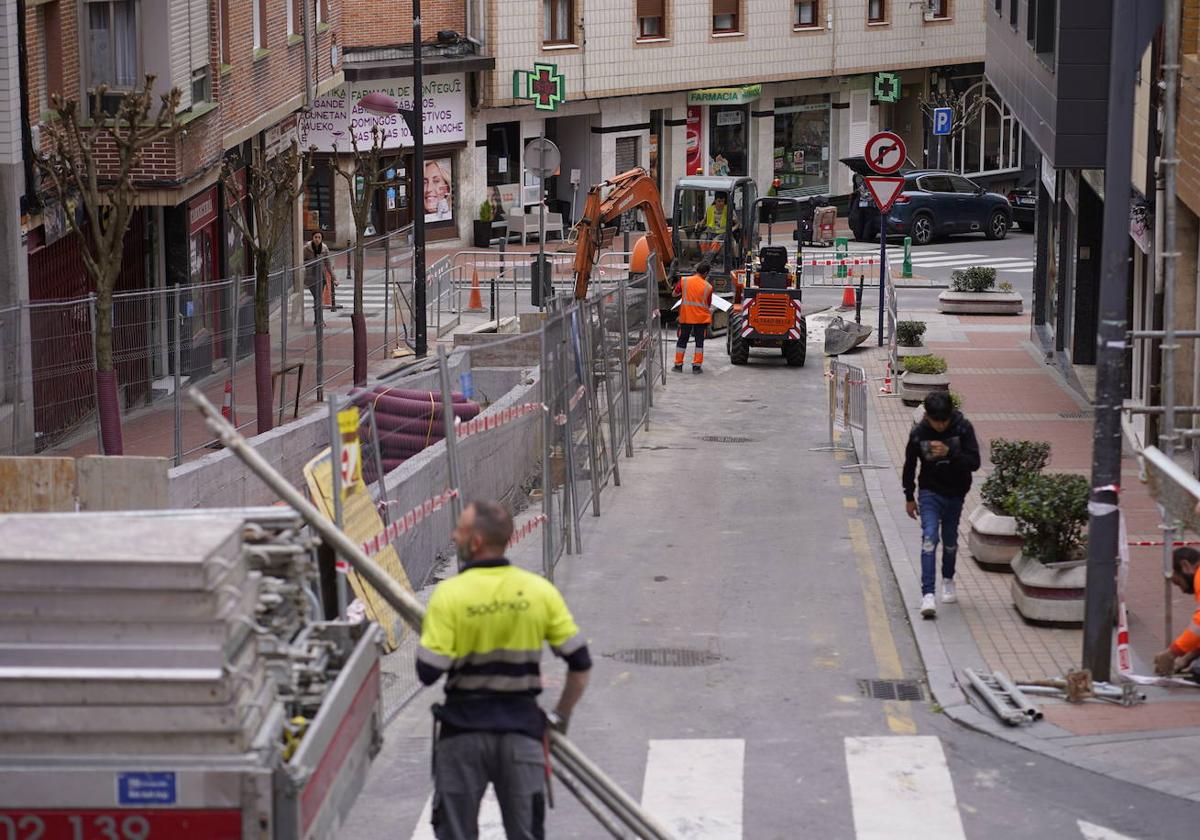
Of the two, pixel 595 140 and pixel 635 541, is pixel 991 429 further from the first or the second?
pixel 595 140

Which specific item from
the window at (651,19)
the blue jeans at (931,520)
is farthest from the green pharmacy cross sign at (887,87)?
the blue jeans at (931,520)

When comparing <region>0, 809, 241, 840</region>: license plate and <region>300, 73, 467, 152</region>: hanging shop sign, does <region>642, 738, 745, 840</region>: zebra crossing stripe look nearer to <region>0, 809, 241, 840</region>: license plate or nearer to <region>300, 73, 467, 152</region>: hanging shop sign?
<region>0, 809, 241, 840</region>: license plate

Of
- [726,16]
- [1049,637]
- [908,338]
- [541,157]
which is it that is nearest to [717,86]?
[726,16]

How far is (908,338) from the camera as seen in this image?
84.4ft

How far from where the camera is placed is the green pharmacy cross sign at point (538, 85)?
153ft

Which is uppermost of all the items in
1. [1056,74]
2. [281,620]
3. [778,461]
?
[1056,74]

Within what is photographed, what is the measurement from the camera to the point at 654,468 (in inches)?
759

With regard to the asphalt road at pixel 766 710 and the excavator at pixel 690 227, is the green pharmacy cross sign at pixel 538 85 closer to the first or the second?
the excavator at pixel 690 227

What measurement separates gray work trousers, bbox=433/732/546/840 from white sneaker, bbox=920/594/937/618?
6196mm

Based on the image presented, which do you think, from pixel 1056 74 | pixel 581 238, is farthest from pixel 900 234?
pixel 1056 74

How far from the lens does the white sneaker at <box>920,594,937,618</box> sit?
12.7m

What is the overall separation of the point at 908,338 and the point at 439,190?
74.6 ft

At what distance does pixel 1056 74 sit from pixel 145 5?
429 inches

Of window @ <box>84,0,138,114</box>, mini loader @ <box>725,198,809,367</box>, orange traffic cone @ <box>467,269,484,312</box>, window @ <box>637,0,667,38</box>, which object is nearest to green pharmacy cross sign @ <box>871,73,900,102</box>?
window @ <box>637,0,667,38</box>
